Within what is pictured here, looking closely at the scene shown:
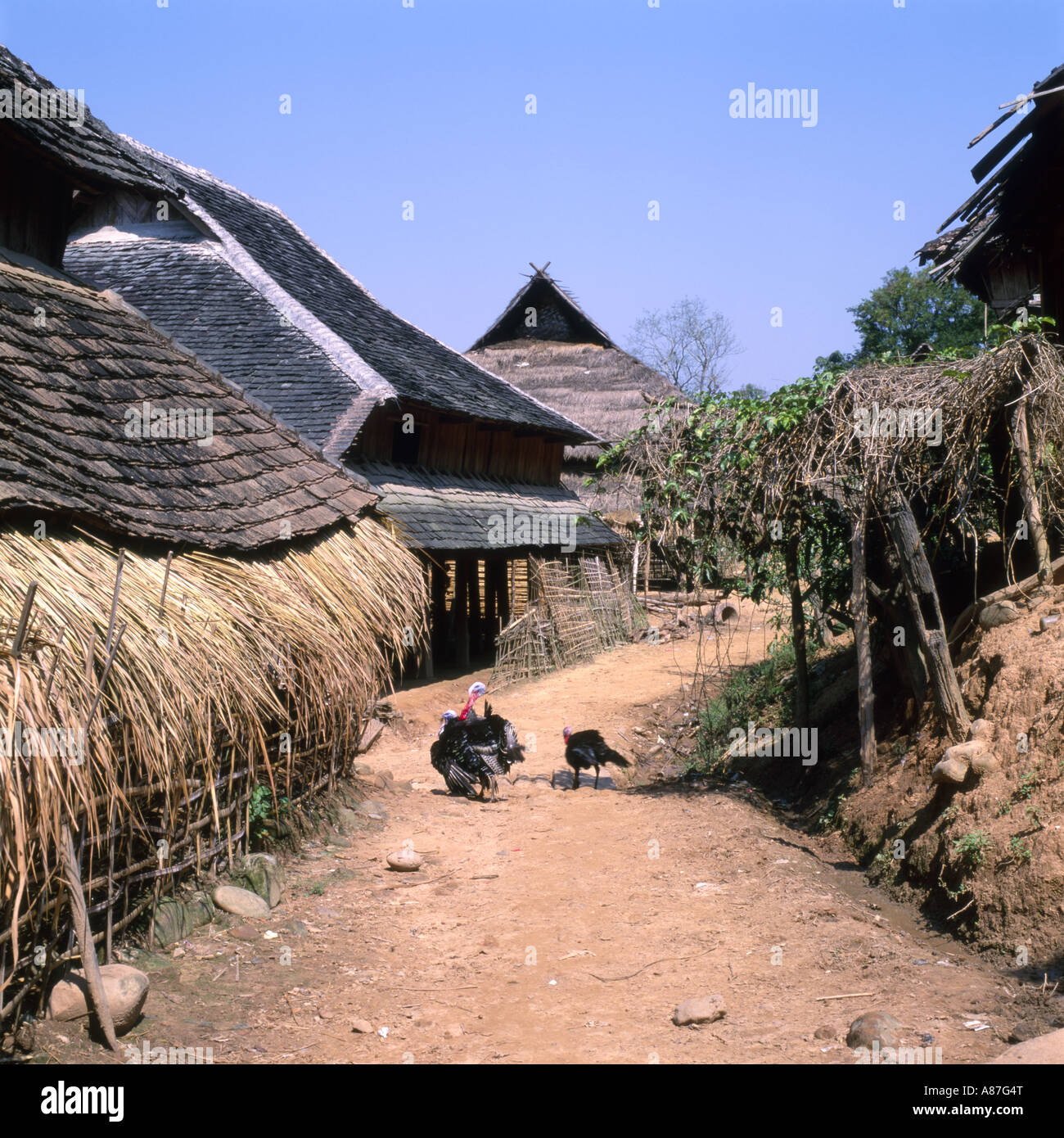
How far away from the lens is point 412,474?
1581cm

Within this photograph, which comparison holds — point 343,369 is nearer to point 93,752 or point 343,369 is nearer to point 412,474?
point 412,474

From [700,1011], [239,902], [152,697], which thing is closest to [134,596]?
[152,697]

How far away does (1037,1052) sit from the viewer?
381 centimetres

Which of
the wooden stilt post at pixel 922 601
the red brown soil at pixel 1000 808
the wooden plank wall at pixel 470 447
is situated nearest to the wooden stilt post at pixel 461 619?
the wooden plank wall at pixel 470 447

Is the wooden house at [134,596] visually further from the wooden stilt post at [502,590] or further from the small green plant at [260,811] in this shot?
the wooden stilt post at [502,590]

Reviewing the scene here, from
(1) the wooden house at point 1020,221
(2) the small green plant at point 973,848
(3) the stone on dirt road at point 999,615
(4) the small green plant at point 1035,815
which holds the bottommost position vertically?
(2) the small green plant at point 973,848

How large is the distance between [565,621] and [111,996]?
13145mm

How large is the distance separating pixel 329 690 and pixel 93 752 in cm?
274

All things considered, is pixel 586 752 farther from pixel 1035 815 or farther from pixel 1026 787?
pixel 1035 815

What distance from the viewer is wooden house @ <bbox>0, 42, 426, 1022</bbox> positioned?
410cm

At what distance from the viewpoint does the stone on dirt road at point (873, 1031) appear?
412 cm

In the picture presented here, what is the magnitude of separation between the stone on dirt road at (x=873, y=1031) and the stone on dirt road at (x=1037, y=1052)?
39cm

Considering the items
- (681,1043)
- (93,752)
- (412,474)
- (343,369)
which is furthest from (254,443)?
(412,474)

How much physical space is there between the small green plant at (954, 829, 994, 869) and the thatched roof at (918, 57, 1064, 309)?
5.31 m
